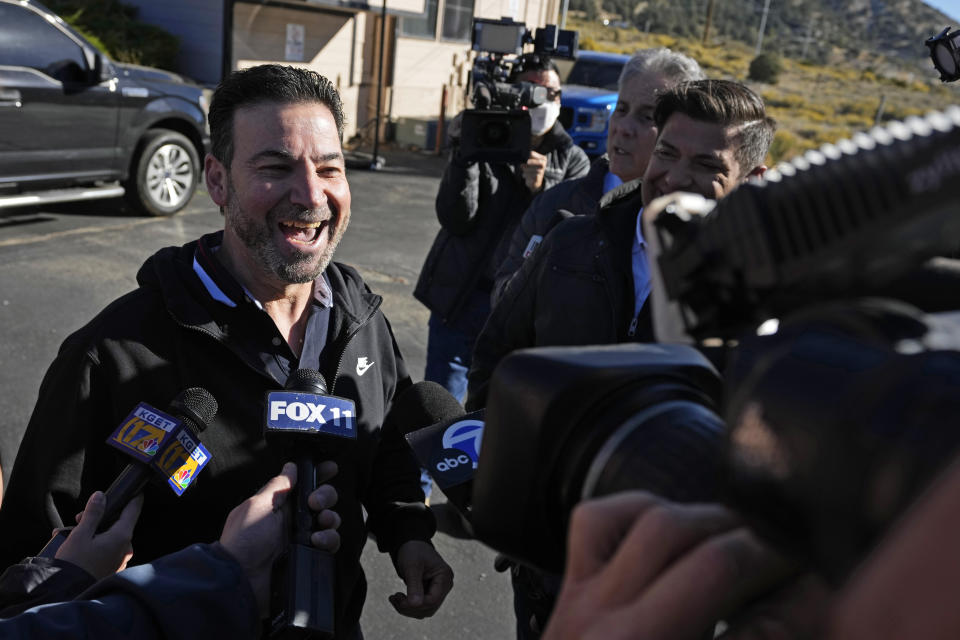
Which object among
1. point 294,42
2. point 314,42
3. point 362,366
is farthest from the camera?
point 314,42

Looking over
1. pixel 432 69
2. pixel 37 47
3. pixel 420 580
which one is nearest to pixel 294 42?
pixel 432 69

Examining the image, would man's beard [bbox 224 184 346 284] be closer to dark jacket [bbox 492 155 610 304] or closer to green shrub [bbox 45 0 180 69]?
dark jacket [bbox 492 155 610 304]

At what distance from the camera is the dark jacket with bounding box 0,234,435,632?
182 cm

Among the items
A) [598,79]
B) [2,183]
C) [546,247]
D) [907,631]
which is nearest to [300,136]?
[546,247]

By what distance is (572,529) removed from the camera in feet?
2.27

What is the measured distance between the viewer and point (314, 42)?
1511cm

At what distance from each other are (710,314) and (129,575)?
1.11 metres

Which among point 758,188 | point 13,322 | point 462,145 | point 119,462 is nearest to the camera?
point 758,188

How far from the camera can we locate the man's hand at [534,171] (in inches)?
151

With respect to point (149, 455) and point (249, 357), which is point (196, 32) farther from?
point (149, 455)

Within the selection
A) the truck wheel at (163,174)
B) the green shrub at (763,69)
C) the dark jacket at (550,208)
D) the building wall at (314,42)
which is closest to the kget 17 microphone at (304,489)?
the dark jacket at (550,208)

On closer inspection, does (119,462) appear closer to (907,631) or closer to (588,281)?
(588,281)

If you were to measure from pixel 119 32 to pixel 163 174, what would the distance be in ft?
20.0

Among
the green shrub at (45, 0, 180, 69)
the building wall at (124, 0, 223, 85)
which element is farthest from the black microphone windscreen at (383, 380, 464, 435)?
the building wall at (124, 0, 223, 85)
